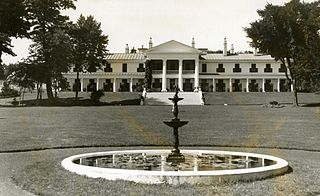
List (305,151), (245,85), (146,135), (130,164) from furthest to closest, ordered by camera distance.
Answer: (245,85), (146,135), (305,151), (130,164)

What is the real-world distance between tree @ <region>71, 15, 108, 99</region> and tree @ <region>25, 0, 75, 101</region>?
10.6ft

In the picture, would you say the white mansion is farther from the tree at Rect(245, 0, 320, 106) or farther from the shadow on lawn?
the tree at Rect(245, 0, 320, 106)

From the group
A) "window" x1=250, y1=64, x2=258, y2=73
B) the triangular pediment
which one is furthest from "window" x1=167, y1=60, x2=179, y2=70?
"window" x1=250, y1=64, x2=258, y2=73

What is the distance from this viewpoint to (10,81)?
59062 mm

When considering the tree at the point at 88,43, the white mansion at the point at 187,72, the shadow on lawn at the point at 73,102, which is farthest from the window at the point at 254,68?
the shadow on lawn at the point at 73,102

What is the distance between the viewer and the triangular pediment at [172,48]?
82312 millimetres

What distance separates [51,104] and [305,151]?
132ft

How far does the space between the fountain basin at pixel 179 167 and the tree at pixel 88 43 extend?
1840 inches

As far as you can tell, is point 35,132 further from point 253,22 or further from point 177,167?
point 253,22

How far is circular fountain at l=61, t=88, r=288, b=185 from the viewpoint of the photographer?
11039 millimetres

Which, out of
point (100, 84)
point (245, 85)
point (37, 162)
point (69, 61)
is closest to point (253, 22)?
point (69, 61)

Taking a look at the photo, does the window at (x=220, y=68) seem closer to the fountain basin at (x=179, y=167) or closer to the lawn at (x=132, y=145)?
the lawn at (x=132, y=145)

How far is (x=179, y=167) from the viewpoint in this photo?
1352cm

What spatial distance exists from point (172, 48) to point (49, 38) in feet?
99.4
